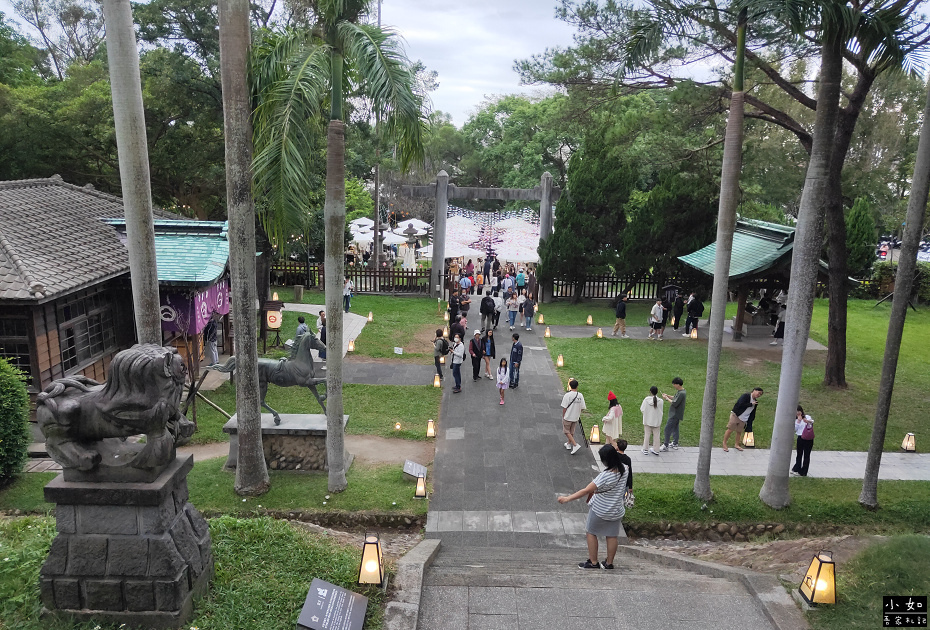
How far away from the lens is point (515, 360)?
15.7m

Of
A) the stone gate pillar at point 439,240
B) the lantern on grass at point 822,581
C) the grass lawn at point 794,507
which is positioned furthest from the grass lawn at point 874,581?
the stone gate pillar at point 439,240

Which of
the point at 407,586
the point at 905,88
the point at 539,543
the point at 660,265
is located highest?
the point at 905,88

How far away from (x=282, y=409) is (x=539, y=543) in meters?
7.36

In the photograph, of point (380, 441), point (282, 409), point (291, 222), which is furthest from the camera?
point (282, 409)

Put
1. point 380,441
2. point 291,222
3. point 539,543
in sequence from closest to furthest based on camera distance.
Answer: point 291,222 → point 539,543 → point 380,441

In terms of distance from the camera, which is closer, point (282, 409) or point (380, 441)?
point (380, 441)

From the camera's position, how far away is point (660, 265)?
2575cm

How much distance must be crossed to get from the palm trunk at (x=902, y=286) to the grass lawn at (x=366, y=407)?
796 cm

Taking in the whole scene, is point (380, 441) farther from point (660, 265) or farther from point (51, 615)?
point (660, 265)

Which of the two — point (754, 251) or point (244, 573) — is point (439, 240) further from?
point (244, 573)

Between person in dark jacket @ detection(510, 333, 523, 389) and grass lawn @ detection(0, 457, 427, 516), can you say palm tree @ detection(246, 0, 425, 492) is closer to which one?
grass lawn @ detection(0, 457, 427, 516)

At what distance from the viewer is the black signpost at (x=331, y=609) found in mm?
5449

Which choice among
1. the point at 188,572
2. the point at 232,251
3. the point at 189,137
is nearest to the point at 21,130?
the point at 189,137

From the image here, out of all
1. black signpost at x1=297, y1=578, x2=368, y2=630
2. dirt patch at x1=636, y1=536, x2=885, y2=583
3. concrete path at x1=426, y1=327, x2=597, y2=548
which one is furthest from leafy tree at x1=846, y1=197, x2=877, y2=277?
black signpost at x1=297, y1=578, x2=368, y2=630
